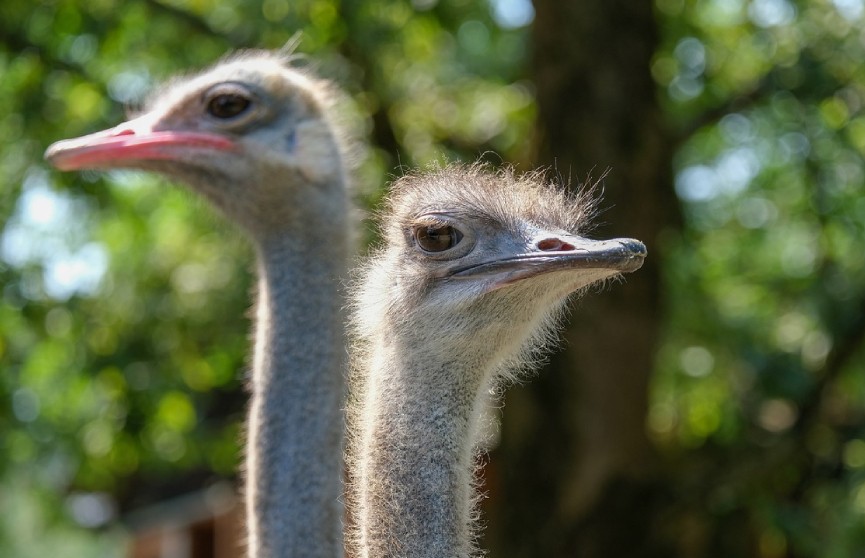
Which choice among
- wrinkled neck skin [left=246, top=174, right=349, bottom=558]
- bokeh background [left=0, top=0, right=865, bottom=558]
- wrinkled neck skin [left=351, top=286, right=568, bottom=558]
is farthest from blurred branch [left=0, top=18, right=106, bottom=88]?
wrinkled neck skin [left=351, top=286, right=568, bottom=558]

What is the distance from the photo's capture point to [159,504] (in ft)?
44.5

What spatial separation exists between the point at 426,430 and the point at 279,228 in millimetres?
1026

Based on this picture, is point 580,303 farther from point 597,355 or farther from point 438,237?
point 438,237

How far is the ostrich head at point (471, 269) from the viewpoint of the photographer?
9.83 ft

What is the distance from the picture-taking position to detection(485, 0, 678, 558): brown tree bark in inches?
281

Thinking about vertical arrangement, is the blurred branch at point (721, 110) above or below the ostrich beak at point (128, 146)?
above

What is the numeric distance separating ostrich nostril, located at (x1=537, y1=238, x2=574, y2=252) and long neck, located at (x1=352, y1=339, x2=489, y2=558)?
1.13 feet

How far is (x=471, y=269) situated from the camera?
304cm

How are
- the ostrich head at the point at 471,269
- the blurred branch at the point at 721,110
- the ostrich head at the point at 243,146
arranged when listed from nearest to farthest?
the ostrich head at the point at 471,269 < the ostrich head at the point at 243,146 < the blurred branch at the point at 721,110

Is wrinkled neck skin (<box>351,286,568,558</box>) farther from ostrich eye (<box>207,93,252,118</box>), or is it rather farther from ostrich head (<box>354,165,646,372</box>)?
ostrich eye (<box>207,93,252,118</box>)

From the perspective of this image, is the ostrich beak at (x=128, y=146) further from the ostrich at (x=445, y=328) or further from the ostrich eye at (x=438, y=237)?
the ostrich eye at (x=438, y=237)

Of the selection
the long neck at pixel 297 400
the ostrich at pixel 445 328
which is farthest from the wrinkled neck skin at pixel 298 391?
the ostrich at pixel 445 328

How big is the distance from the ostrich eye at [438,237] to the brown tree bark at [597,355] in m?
4.01

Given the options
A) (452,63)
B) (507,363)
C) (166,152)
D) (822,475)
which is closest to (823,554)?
(822,475)
